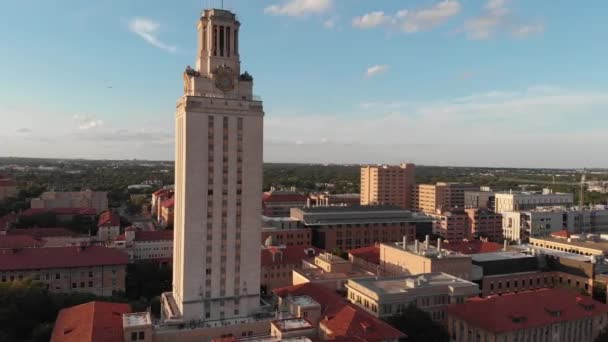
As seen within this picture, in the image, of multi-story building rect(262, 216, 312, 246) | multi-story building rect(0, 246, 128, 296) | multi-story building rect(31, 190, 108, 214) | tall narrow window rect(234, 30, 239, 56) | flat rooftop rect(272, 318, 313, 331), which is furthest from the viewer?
multi-story building rect(31, 190, 108, 214)

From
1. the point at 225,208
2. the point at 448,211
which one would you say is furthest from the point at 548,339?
the point at 448,211

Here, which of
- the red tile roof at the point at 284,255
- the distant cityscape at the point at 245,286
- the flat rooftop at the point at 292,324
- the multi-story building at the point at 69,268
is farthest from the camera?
the red tile roof at the point at 284,255

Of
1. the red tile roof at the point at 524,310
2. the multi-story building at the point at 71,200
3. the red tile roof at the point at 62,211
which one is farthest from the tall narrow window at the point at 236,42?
the multi-story building at the point at 71,200

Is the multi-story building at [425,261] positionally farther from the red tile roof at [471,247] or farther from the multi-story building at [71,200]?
the multi-story building at [71,200]

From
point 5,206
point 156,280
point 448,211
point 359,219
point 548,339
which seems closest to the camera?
point 548,339

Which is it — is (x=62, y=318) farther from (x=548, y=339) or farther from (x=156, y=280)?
(x=548, y=339)

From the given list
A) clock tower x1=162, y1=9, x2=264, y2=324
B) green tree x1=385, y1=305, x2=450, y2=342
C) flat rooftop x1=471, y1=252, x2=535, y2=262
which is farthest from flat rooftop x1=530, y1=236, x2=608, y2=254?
clock tower x1=162, y1=9, x2=264, y2=324

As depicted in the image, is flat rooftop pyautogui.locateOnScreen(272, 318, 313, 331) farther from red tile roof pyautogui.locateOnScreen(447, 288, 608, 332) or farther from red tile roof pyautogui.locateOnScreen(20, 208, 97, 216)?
red tile roof pyautogui.locateOnScreen(20, 208, 97, 216)
